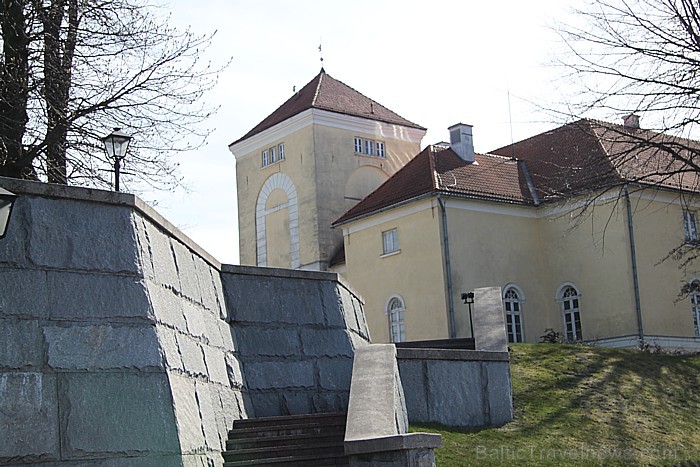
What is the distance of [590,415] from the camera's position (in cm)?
1708

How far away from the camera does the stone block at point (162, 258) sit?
1040 cm

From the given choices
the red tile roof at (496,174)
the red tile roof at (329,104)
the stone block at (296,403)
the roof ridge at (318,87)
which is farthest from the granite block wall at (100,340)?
the red tile roof at (329,104)

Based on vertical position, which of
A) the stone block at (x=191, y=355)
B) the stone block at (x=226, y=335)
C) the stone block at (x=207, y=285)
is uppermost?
the stone block at (x=207, y=285)

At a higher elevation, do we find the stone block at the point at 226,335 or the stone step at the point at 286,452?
the stone block at the point at 226,335

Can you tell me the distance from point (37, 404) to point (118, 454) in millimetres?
895

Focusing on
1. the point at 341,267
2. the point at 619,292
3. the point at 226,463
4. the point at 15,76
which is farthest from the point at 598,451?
the point at 341,267

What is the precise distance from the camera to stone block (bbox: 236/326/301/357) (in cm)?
1341

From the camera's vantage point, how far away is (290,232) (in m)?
46.1

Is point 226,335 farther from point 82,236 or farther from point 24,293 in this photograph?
point 24,293

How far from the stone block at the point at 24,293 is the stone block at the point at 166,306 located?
3.57 ft

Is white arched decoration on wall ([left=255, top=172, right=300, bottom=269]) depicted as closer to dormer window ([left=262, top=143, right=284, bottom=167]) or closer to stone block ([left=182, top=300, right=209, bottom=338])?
dormer window ([left=262, top=143, right=284, bottom=167])

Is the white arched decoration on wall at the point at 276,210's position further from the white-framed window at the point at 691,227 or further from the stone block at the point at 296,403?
the stone block at the point at 296,403

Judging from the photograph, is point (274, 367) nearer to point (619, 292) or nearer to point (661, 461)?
point (661, 461)

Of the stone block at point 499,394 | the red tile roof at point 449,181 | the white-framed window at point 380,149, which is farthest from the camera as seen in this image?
the white-framed window at point 380,149
